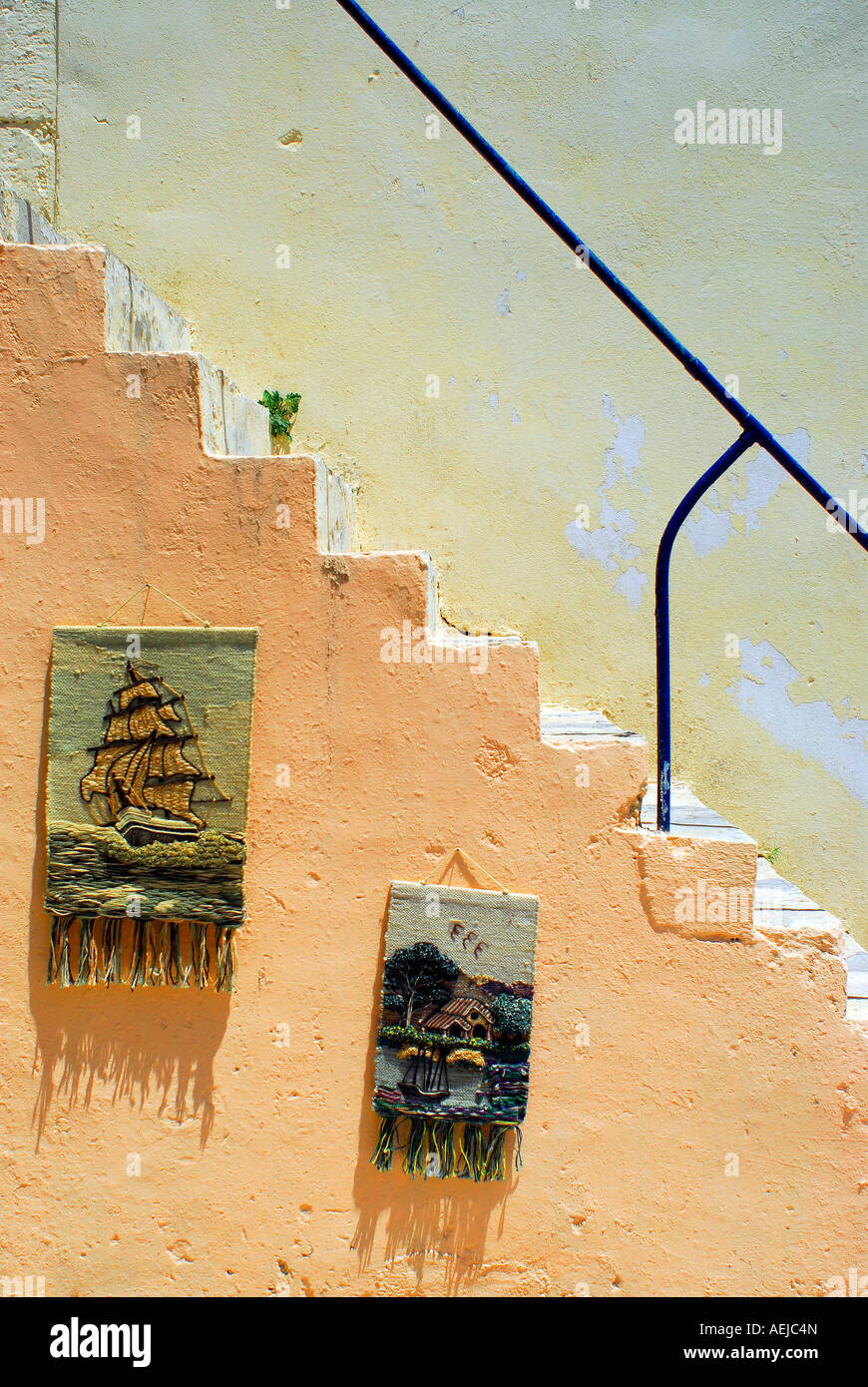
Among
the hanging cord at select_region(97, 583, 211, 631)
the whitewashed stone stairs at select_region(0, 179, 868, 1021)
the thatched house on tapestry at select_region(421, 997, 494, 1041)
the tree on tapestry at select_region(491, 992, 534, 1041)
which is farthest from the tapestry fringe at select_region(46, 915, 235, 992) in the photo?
the whitewashed stone stairs at select_region(0, 179, 868, 1021)

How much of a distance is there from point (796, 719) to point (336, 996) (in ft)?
8.47

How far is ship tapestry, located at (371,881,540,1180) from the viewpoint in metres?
2.58

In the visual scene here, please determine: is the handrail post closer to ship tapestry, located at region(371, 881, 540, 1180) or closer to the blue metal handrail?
the blue metal handrail

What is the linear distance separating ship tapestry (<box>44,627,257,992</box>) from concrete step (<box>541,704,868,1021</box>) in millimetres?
933

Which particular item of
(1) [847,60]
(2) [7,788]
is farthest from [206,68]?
(2) [7,788]

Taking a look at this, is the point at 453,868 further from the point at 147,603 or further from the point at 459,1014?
the point at 147,603

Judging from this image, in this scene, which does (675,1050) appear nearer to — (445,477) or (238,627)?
(238,627)

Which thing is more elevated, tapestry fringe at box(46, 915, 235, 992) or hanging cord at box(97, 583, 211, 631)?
hanging cord at box(97, 583, 211, 631)

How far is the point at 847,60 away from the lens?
4109 millimetres

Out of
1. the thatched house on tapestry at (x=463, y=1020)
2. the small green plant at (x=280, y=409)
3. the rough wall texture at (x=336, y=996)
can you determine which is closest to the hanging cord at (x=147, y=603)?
the rough wall texture at (x=336, y=996)

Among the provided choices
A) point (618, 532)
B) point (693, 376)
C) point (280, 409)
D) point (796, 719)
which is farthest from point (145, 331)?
point (796, 719)

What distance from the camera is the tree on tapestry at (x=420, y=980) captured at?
2594 mm

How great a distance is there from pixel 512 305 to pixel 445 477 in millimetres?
829

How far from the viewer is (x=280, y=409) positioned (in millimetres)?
4211
